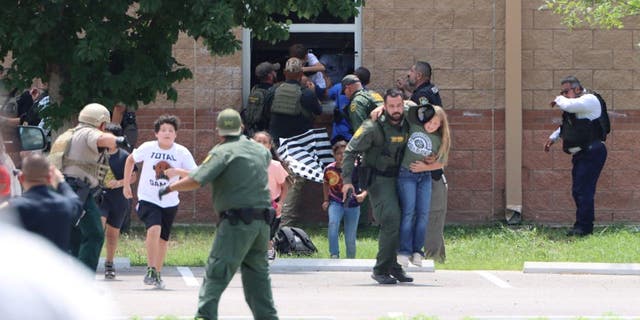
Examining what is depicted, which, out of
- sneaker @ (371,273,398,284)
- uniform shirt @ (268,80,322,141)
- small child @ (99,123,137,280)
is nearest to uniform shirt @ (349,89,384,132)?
uniform shirt @ (268,80,322,141)

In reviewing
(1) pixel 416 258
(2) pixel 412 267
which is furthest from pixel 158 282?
(2) pixel 412 267

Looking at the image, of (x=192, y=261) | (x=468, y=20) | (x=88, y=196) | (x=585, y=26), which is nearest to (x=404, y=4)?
(x=468, y=20)

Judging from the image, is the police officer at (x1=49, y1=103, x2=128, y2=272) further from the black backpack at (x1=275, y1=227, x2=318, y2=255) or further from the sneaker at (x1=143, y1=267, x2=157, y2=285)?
the black backpack at (x1=275, y1=227, x2=318, y2=255)

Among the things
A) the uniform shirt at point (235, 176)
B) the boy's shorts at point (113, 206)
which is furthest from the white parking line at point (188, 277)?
the uniform shirt at point (235, 176)

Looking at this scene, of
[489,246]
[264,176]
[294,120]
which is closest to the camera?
[264,176]

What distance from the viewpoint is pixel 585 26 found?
1917 cm

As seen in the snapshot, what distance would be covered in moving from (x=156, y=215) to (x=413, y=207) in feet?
8.50

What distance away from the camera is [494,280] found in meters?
14.4

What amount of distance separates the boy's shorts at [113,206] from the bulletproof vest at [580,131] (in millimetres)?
6437

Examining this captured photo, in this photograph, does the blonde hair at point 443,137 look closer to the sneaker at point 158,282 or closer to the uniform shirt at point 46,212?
the sneaker at point 158,282

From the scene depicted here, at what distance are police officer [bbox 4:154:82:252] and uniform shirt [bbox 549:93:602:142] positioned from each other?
910cm

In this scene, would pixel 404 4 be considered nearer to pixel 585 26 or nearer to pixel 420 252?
pixel 585 26

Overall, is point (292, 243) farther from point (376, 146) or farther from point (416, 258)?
point (376, 146)

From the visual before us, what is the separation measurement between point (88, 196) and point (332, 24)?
7352mm
